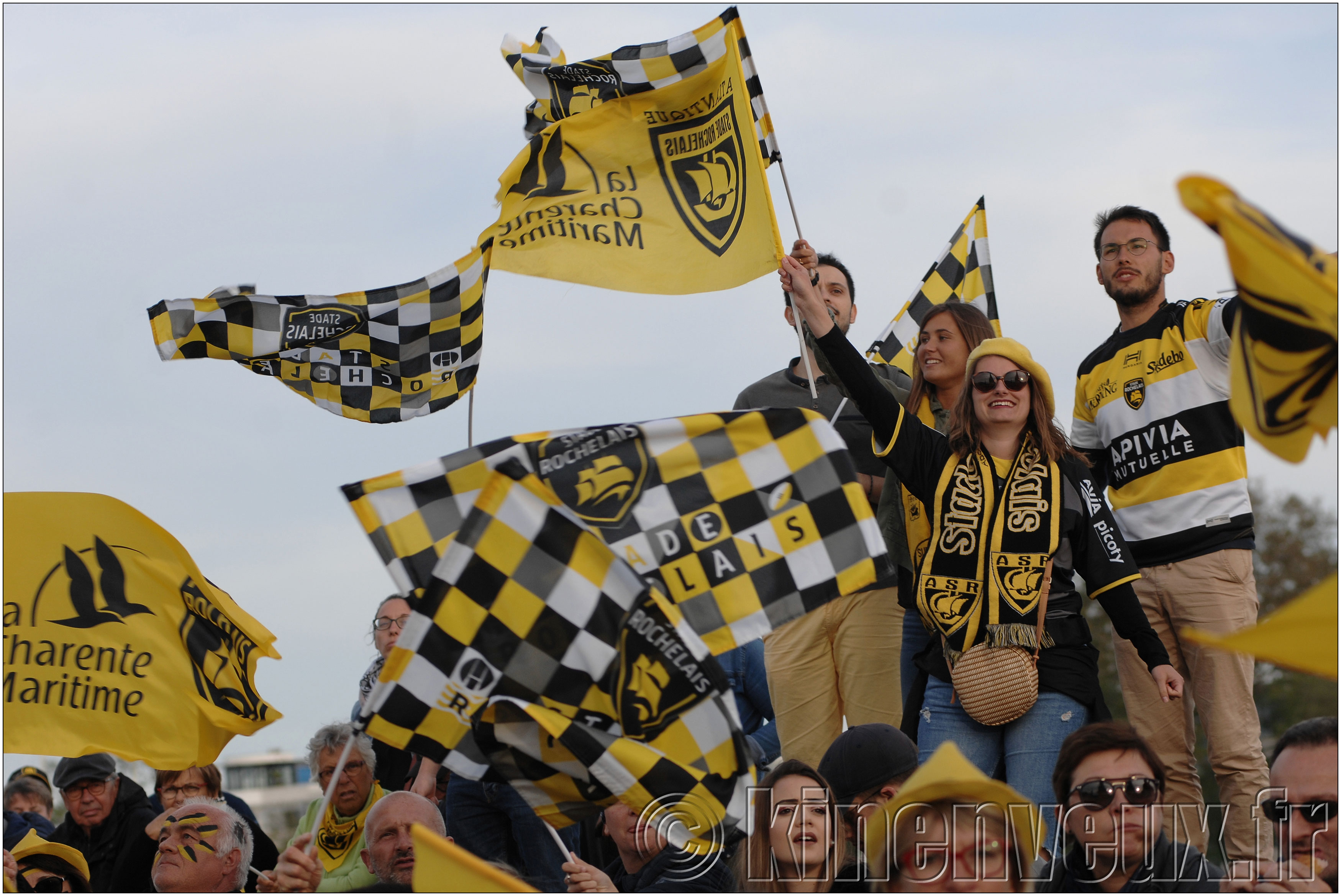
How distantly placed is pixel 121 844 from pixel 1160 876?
520cm

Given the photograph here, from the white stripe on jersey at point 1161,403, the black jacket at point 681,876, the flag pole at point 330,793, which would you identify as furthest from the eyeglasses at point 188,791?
the white stripe on jersey at point 1161,403

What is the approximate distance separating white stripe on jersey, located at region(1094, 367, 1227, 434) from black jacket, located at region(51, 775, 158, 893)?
4.81 m

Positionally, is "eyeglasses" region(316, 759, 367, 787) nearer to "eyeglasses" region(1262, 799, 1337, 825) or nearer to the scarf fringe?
the scarf fringe

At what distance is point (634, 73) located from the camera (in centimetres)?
657

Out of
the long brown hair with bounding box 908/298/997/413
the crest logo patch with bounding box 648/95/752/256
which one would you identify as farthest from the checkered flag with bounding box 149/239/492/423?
the long brown hair with bounding box 908/298/997/413

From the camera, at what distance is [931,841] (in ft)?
11.2

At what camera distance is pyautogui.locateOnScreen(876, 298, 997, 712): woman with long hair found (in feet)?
17.7

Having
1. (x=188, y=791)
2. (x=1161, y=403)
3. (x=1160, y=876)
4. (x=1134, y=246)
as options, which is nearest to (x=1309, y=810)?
(x=1160, y=876)

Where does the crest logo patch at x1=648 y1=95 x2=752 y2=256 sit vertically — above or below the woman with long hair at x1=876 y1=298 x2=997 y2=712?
above

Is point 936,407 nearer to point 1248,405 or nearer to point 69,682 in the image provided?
point 1248,405

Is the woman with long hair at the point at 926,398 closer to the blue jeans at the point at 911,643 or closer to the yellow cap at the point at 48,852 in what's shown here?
the blue jeans at the point at 911,643

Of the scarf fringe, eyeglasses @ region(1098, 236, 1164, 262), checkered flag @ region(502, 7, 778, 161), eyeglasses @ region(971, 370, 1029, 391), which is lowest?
the scarf fringe

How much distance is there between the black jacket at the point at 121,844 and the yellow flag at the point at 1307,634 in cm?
521

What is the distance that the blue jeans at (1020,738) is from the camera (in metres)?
4.58
